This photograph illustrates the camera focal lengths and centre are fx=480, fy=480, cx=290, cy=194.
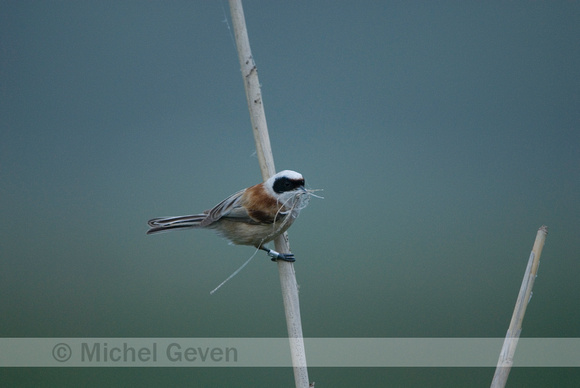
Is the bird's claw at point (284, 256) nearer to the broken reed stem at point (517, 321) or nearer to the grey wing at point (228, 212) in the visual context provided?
the grey wing at point (228, 212)

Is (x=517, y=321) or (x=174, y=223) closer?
(x=517, y=321)

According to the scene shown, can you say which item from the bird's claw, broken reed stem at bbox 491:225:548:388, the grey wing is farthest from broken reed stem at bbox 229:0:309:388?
broken reed stem at bbox 491:225:548:388

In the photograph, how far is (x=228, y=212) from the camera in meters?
1.29

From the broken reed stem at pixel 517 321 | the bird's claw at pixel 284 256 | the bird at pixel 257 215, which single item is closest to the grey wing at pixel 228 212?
the bird at pixel 257 215

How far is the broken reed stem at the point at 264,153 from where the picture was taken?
105 cm

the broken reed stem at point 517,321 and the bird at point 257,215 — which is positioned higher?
the bird at point 257,215

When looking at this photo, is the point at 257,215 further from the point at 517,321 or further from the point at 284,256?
the point at 517,321

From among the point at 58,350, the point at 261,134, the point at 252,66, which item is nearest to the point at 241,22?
the point at 252,66

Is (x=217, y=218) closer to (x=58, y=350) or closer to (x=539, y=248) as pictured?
(x=58, y=350)

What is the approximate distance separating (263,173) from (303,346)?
1.41 ft

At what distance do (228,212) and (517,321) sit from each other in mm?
735

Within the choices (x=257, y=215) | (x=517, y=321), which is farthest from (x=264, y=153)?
(x=517, y=321)

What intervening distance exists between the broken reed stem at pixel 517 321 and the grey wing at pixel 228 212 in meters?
0.66

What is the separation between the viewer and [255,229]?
4.22ft
